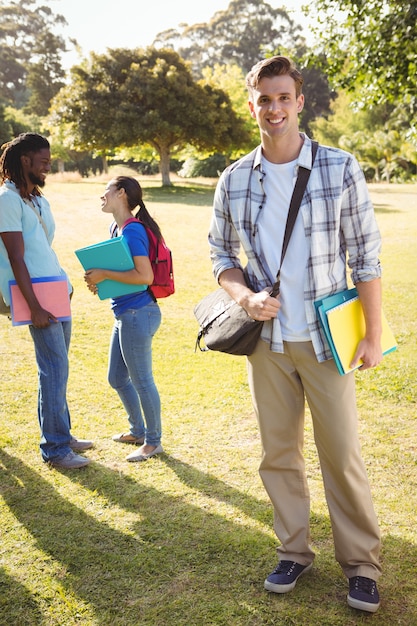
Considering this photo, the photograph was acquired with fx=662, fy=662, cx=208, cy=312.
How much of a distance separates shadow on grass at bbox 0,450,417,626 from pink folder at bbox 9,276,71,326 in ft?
3.47

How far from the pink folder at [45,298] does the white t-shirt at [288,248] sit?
5.75 ft

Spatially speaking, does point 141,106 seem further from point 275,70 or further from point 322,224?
point 322,224

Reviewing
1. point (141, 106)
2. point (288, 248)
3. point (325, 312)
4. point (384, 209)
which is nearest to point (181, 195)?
point (141, 106)

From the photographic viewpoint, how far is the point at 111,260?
4.07 meters

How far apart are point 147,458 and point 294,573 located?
1690mm

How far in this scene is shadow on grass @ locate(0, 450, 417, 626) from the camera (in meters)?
2.87

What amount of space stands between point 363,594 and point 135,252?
7.50 ft

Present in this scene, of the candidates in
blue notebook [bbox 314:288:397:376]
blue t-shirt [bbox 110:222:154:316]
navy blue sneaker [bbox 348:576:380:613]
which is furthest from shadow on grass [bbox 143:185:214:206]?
navy blue sneaker [bbox 348:576:380:613]

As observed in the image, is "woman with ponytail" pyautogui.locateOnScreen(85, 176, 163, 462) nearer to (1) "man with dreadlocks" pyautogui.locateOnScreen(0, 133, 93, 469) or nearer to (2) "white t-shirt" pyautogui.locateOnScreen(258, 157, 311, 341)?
(1) "man with dreadlocks" pyautogui.locateOnScreen(0, 133, 93, 469)

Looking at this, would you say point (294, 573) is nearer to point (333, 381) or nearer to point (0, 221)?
point (333, 381)

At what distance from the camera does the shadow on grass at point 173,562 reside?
2.87 m

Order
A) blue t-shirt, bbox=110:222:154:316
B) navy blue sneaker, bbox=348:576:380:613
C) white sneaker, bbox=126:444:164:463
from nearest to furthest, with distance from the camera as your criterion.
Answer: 1. navy blue sneaker, bbox=348:576:380:613
2. blue t-shirt, bbox=110:222:154:316
3. white sneaker, bbox=126:444:164:463

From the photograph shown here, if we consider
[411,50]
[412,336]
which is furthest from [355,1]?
[412,336]

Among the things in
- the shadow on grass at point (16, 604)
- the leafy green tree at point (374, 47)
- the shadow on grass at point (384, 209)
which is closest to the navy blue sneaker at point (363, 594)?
the shadow on grass at point (16, 604)
